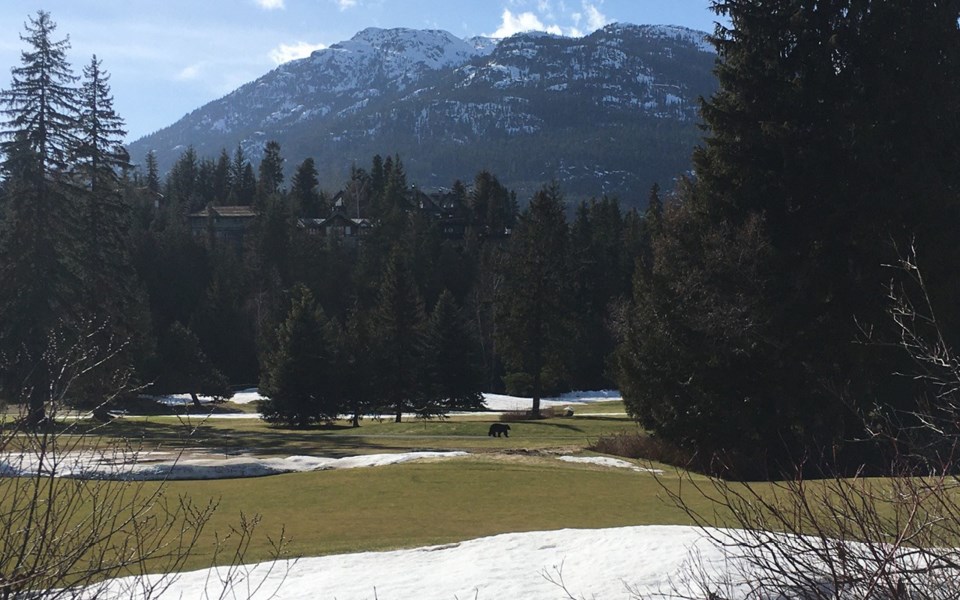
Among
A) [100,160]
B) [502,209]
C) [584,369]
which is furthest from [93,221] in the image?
[502,209]

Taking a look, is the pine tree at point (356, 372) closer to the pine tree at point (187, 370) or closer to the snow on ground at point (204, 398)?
the snow on ground at point (204, 398)

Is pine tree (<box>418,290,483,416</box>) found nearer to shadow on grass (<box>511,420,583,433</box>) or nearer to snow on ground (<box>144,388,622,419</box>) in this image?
snow on ground (<box>144,388,622,419</box>)

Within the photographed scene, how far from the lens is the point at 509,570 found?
984 centimetres

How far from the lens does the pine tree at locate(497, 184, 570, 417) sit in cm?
5000

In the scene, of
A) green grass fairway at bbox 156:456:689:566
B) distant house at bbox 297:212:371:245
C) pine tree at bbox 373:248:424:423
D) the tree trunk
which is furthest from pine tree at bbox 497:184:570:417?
distant house at bbox 297:212:371:245

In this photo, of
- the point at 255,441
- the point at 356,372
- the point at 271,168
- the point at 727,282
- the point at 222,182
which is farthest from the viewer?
the point at 222,182

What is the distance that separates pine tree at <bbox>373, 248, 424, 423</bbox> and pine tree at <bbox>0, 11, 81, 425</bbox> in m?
→ 18.7

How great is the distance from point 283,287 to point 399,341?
1348 inches

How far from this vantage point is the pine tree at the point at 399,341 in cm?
5162

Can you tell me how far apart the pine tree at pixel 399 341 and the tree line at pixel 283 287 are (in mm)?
97

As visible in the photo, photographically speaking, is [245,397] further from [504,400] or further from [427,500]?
[427,500]

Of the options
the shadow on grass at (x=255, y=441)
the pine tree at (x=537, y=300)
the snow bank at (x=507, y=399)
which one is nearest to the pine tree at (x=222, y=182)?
the snow bank at (x=507, y=399)

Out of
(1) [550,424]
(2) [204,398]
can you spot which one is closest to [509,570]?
(1) [550,424]

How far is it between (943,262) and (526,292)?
28.8 metres
